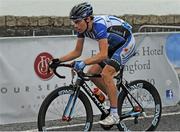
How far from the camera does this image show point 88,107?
263 inches

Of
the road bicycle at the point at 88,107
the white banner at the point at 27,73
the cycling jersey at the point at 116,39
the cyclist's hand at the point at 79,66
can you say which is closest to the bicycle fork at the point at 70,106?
the road bicycle at the point at 88,107

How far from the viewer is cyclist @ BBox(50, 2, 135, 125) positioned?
6.52 m

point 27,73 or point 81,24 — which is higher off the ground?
point 81,24

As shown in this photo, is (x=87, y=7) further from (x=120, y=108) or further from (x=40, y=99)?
(x=40, y=99)

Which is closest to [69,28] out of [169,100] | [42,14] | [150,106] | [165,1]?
[42,14]

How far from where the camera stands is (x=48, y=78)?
8359 millimetres

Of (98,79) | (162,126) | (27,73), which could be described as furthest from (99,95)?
(27,73)

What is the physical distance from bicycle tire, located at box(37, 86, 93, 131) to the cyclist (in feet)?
0.73

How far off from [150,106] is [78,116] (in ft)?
4.00

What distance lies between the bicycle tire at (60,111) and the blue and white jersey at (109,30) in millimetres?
715

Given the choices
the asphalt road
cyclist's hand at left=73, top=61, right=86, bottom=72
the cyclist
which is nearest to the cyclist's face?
the cyclist

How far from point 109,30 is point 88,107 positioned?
100cm

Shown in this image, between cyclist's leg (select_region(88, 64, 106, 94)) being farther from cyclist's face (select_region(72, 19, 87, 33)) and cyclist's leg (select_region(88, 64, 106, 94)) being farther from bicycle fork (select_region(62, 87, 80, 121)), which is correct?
cyclist's face (select_region(72, 19, 87, 33))

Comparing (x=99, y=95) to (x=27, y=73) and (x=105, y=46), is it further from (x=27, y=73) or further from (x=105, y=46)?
(x=27, y=73)
